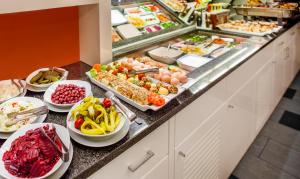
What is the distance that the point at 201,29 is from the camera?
224cm

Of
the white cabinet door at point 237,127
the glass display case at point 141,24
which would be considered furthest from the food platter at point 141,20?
the white cabinet door at point 237,127

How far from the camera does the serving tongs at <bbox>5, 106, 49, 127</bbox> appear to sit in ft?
3.07

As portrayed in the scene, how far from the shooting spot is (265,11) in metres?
2.70

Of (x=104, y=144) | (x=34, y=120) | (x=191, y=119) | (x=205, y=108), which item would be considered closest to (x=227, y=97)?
(x=205, y=108)

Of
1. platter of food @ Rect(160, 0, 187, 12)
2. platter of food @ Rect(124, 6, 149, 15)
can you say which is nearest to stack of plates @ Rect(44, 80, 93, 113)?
platter of food @ Rect(124, 6, 149, 15)

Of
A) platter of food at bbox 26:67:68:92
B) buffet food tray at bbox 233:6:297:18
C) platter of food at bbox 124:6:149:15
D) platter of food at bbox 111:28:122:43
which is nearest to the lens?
platter of food at bbox 26:67:68:92

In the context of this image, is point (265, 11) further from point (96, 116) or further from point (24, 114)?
point (24, 114)

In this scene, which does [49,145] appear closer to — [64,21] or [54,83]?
[54,83]

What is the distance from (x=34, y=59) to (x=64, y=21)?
0.27m

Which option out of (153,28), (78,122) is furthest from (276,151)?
(78,122)

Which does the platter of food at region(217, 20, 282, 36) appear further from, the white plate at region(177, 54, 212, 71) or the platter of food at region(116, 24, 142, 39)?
the platter of food at region(116, 24, 142, 39)

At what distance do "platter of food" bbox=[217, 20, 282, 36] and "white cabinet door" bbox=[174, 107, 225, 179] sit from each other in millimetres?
993

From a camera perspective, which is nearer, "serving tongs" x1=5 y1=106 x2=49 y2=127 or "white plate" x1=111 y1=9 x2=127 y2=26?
"serving tongs" x1=5 y1=106 x2=49 y2=127

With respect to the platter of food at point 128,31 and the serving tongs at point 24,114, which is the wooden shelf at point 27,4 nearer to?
the serving tongs at point 24,114
